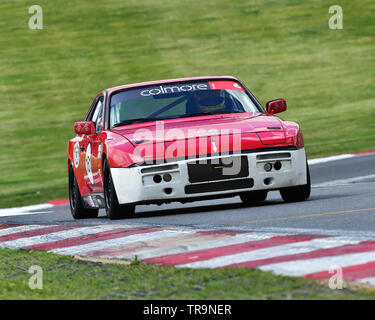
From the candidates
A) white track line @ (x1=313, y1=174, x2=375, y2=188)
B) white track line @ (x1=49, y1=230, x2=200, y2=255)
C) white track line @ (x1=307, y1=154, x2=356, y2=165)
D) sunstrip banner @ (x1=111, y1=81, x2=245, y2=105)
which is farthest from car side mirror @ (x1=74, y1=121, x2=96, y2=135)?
white track line @ (x1=307, y1=154, x2=356, y2=165)

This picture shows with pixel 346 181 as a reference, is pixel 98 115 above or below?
above

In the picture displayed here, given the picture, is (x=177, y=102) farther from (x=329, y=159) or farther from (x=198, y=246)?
(x=329, y=159)

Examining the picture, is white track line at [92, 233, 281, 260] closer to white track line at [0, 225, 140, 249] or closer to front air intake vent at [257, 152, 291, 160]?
white track line at [0, 225, 140, 249]

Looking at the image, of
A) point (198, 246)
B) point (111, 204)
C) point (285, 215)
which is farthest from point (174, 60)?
point (198, 246)

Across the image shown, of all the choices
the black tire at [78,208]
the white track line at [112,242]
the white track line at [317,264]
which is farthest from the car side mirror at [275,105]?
the white track line at [317,264]

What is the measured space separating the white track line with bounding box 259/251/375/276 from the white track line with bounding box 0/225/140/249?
3.29 m

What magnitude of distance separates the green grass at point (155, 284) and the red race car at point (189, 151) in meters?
2.36

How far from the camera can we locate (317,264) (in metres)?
5.70

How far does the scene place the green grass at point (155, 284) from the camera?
5.11 metres

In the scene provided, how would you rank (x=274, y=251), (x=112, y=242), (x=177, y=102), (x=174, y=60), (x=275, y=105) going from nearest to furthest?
1. (x=274, y=251)
2. (x=112, y=242)
3. (x=275, y=105)
4. (x=177, y=102)
5. (x=174, y=60)

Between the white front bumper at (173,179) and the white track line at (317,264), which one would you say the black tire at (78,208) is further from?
the white track line at (317,264)

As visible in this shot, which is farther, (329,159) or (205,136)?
(329,159)

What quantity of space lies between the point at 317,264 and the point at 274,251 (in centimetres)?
70

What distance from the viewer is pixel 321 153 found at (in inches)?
790
